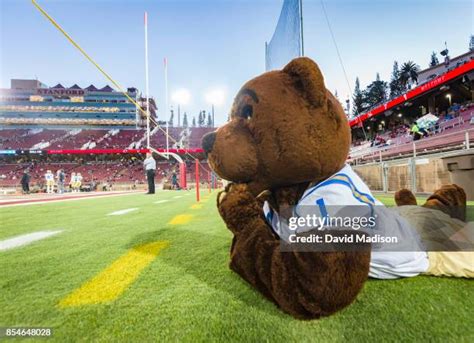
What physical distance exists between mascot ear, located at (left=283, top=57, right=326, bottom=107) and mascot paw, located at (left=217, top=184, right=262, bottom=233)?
0.41 meters

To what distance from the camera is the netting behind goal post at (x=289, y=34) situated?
544 cm

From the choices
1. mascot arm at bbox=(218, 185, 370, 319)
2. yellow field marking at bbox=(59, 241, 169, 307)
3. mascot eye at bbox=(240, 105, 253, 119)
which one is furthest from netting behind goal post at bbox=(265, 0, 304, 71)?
mascot arm at bbox=(218, 185, 370, 319)

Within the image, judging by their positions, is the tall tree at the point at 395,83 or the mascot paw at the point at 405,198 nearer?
the mascot paw at the point at 405,198

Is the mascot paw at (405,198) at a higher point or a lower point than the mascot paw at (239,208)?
lower

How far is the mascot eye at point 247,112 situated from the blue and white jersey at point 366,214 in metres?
0.37

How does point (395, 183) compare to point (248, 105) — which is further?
point (395, 183)

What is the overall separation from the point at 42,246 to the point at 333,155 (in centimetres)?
179

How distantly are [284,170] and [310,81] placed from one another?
32 cm

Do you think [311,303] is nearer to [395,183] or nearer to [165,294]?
[165,294]

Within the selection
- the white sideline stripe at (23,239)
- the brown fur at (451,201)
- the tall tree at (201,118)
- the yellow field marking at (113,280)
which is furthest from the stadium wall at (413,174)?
the tall tree at (201,118)

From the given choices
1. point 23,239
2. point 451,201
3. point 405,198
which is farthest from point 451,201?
point 23,239

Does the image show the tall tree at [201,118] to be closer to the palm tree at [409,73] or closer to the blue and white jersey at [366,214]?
the palm tree at [409,73]

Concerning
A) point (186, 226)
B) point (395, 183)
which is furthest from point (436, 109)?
point (186, 226)

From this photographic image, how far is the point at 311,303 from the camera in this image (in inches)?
26.6
